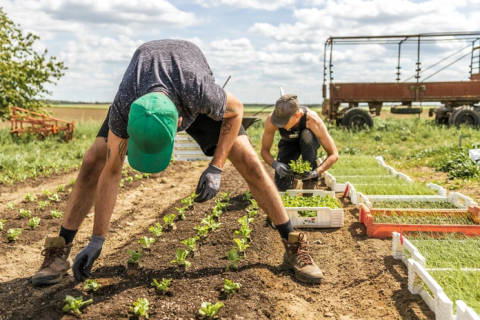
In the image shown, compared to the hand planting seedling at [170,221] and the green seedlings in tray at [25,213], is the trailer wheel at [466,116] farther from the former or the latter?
the green seedlings in tray at [25,213]

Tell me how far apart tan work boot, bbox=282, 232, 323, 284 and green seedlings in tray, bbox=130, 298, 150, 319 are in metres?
1.23

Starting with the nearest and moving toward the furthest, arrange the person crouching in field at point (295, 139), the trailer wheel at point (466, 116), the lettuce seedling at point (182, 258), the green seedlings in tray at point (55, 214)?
the lettuce seedling at point (182, 258), the person crouching in field at point (295, 139), the green seedlings in tray at point (55, 214), the trailer wheel at point (466, 116)

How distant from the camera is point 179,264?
12.1 feet

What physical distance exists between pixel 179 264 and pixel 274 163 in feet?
7.35

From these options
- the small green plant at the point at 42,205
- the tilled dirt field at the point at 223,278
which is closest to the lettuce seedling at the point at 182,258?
the tilled dirt field at the point at 223,278

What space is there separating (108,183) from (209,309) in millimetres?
1105

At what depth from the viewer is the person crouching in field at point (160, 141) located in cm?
261

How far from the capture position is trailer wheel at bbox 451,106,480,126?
13.8 metres

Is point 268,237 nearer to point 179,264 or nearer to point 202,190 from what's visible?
point 179,264

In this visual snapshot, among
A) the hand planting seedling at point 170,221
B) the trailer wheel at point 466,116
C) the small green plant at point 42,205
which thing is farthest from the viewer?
the trailer wheel at point 466,116

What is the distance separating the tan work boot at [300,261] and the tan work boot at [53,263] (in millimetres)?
1719

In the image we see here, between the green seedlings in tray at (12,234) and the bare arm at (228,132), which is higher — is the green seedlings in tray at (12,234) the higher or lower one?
the lower one

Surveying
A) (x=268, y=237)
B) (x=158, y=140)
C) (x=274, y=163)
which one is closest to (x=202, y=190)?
(x=158, y=140)

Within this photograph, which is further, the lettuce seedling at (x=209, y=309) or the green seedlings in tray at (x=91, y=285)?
the green seedlings in tray at (x=91, y=285)
